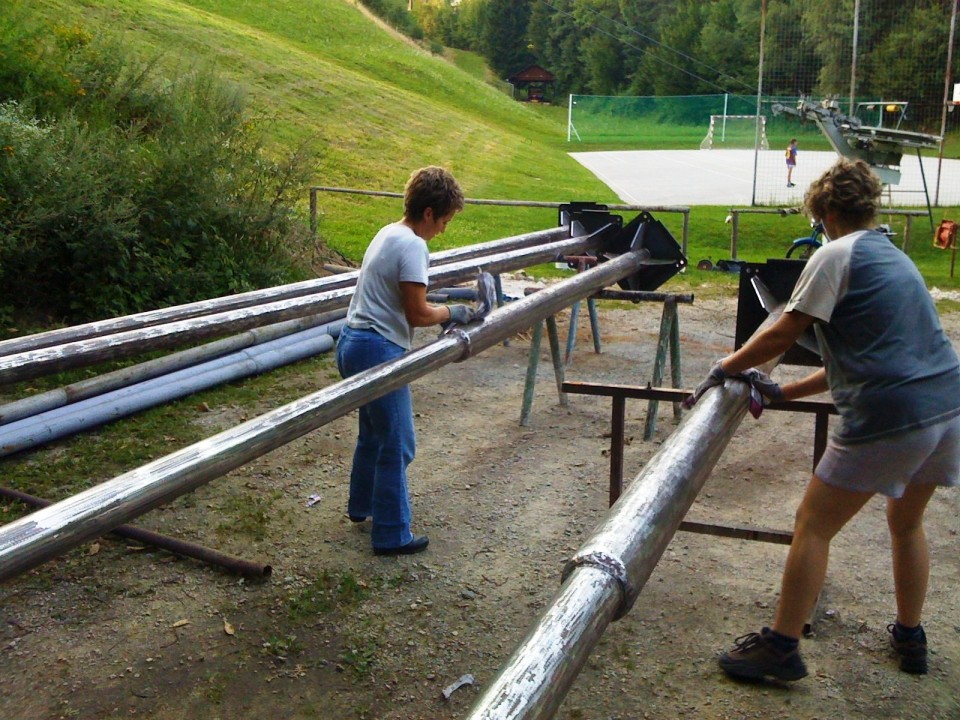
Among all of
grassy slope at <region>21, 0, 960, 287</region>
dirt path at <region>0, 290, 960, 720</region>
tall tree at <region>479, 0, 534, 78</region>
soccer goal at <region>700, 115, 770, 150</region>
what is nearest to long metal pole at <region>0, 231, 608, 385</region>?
dirt path at <region>0, 290, 960, 720</region>

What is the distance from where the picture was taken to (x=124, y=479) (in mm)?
2904

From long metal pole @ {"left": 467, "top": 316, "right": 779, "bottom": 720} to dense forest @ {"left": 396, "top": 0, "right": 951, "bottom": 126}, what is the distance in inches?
736

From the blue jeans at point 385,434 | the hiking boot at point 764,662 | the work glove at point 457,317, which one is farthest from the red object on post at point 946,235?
the hiking boot at point 764,662

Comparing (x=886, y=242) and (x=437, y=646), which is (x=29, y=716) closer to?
(x=437, y=646)

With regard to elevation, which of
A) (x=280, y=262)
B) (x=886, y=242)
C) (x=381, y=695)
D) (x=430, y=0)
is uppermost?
(x=430, y=0)

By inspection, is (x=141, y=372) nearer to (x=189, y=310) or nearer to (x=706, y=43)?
(x=189, y=310)

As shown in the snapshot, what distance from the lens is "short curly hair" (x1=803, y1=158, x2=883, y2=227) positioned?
3.56 m

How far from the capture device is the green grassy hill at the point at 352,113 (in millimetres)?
18011

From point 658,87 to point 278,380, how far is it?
2423 inches

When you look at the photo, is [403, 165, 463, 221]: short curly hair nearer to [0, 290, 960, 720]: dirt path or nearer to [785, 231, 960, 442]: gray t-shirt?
[0, 290, 960, 720]: dirt path

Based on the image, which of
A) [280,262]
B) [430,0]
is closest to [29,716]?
[280,262]

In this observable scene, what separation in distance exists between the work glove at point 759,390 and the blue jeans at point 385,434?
1645 millimetres

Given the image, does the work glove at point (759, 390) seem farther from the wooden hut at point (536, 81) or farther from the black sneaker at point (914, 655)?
the wooden hut at point (536, 81)

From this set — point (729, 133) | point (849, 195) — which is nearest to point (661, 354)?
point (849, 195)
